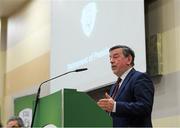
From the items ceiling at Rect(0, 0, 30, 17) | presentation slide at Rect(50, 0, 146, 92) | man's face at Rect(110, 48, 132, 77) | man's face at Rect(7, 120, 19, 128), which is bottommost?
man's face at Rect(7, 120, 19, 128)

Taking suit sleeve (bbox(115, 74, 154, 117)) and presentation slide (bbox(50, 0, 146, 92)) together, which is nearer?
suit sleeve (bbox(115, 74, 154, 117))

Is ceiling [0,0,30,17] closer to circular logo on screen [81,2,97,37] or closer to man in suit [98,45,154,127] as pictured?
circular logo on screen [81,2,97,37]

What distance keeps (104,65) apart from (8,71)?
3893mm

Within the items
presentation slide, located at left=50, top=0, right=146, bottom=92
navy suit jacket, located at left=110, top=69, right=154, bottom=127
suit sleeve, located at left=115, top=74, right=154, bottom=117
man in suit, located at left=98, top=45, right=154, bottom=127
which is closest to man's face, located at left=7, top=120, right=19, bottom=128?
presentation slide, located at left=50, top=0, right=146, bottom=92

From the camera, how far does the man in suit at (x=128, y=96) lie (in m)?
2.17

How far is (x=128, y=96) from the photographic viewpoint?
2461 millimetres

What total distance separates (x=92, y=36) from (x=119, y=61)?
69.9 inches

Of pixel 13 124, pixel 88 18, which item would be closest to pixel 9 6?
pixel 88 18

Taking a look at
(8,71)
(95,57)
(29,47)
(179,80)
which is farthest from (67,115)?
(8,71)

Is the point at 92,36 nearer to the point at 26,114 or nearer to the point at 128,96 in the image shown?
the point at 26,114

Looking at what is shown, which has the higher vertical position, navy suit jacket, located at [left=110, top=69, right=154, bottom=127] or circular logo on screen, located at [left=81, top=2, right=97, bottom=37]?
circular logo on screen, located at [left=81, top=2, right=97, bottom=37]

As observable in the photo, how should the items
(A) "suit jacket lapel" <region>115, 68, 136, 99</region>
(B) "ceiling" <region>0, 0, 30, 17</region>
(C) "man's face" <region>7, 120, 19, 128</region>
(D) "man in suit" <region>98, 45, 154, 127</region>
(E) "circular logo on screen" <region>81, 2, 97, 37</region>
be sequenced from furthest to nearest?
(B) "ceiling" <region>0, 0, 30, 17</region>, (E) "circular logo on screen" <region>81, 2, 97, 37</region>, (C) "man's face" <region>7, 120, 19, 128</region>, (A) "suit jacket lapel" <region>115, 68, 136, 99</region>, (D) "man in suit" <region>98, 45, 154, 127</region>

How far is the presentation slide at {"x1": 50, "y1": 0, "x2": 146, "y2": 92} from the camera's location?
3.62 meters

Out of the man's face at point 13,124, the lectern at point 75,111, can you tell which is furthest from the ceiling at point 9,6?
the lectern at point 75,111
